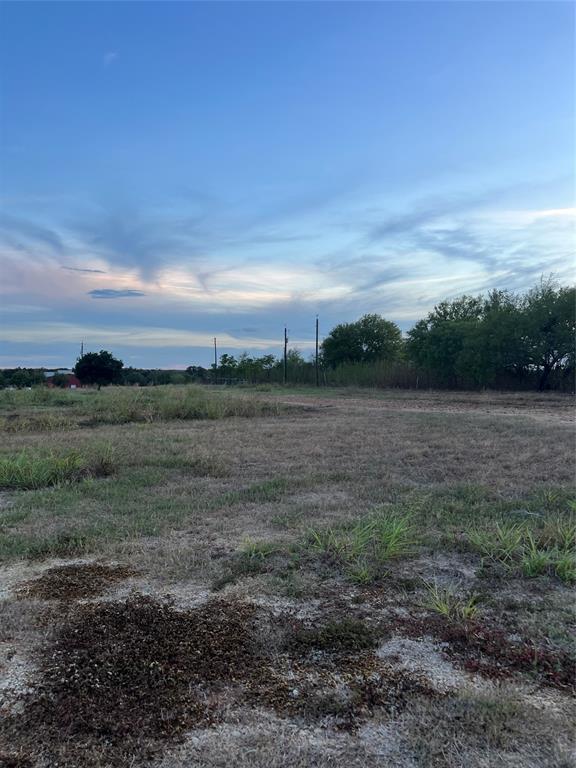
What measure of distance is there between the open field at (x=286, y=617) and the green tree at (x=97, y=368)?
82.2ft

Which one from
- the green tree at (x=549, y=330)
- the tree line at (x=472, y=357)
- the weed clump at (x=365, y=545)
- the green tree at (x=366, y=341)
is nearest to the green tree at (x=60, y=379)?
the tree line at (x=472, y=357)

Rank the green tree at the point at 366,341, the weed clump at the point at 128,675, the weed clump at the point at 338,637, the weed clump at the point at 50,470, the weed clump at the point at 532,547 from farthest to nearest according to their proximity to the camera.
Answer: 1. the green tree at the point at 366,341
2. the weed clump at the point at 50,470
3. the weed clump at the point at 532,547
4. the weed clump at the point at 338,637
5. the weed clump at the point at 128,675

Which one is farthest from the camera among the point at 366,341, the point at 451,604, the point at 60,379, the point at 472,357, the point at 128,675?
the point at 366,341

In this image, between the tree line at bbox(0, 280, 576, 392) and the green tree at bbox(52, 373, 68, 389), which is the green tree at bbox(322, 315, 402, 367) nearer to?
the tree line at bbox(0, 280, 576, 392)

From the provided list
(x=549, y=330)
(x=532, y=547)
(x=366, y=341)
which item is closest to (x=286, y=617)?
(x=532, y=547)

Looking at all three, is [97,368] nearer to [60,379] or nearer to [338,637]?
[60,379]

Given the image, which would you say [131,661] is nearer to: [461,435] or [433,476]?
[433,476]

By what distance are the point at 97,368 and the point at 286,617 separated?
28.8m

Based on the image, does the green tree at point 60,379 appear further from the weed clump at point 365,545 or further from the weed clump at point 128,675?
the weed clump at point 128,675

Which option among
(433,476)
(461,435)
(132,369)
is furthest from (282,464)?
(132,369)

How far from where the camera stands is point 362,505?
404 centimetres

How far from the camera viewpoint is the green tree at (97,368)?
28859 millimetres

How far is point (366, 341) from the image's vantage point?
42469mm

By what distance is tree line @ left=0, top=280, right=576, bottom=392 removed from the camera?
20.2 meters
